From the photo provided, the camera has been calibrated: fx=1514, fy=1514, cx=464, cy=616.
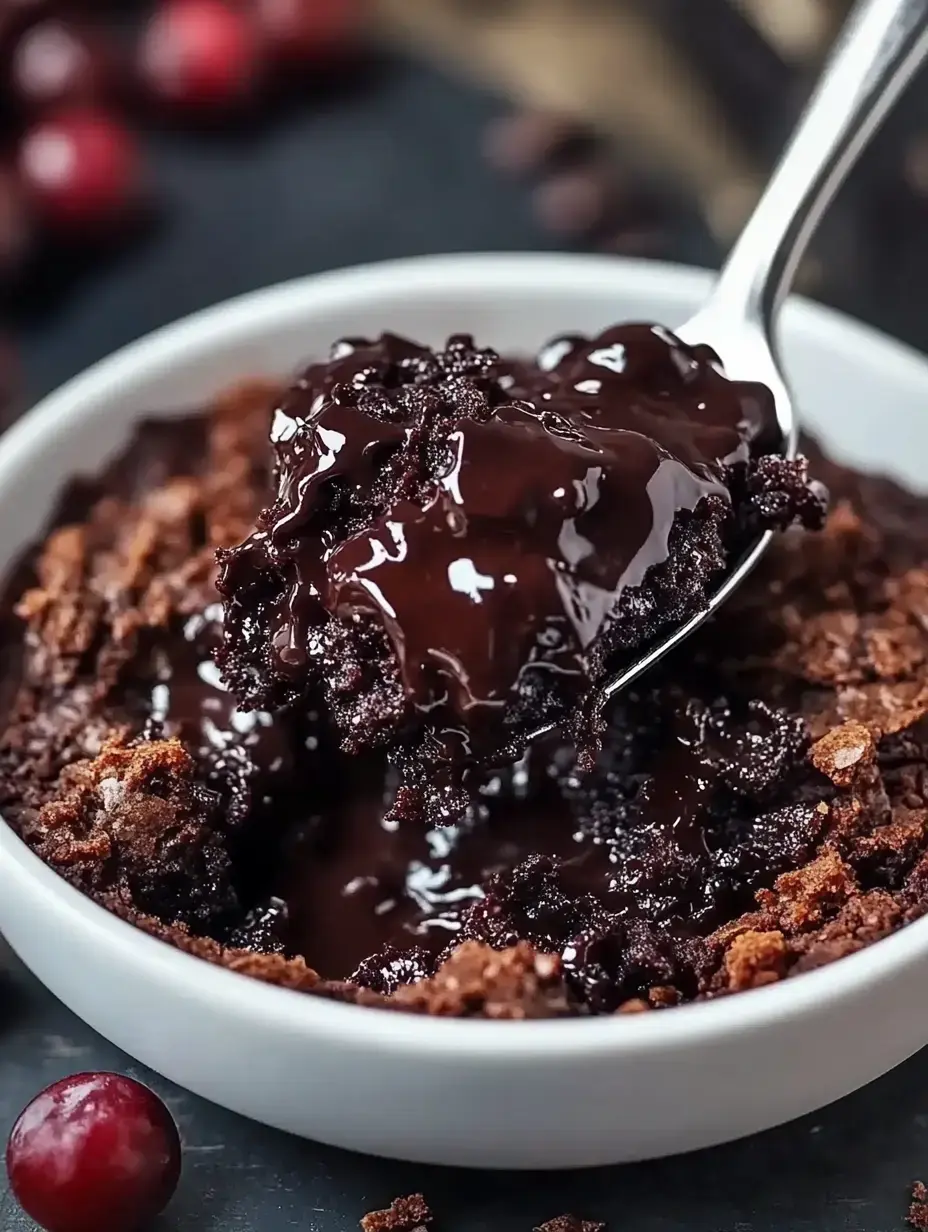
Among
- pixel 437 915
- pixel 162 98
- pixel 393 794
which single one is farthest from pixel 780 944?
pixel 162 98

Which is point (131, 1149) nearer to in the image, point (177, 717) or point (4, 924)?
point (4, 924)

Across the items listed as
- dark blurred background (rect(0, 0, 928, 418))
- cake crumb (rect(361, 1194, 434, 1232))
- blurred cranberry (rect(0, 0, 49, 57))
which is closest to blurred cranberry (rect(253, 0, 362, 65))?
dark blurred background (rect(0, 0, 928, 418))

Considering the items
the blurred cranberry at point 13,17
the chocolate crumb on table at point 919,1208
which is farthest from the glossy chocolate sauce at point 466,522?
the blurred cranberry at point 13,17

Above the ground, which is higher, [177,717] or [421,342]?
[421,342]

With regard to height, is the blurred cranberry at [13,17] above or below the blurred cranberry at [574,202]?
below

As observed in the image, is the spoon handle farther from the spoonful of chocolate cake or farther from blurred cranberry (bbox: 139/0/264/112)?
blurred cranberry (bbox: 139/0/264/112)

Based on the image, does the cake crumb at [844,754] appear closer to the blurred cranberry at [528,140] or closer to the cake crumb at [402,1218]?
the cake crumb at [402,1218]
